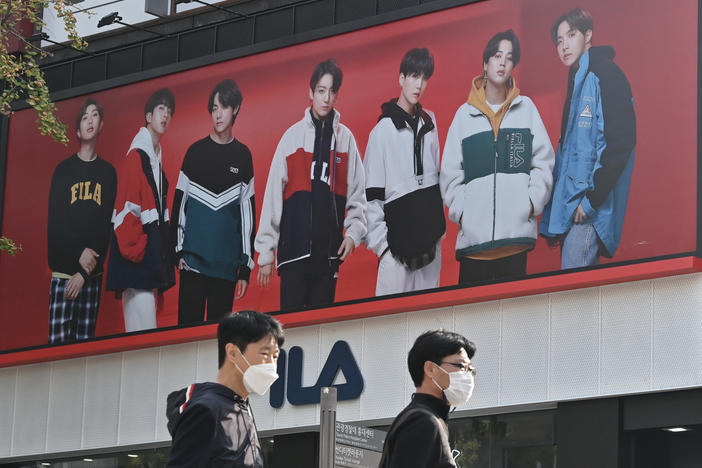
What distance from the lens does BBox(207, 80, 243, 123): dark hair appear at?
856 inches

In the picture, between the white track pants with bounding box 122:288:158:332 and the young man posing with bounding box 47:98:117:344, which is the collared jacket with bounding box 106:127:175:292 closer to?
the white track pants with bounding box 122:288:158:332

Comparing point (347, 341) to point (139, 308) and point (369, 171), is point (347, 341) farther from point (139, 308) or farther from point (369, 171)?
point (139, 308)

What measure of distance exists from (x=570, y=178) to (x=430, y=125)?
8.28ft

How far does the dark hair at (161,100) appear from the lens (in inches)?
890

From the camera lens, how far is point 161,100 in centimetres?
2277

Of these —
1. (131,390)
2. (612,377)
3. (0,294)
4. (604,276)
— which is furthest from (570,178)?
(0,294)

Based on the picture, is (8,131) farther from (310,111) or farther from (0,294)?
(310,111)

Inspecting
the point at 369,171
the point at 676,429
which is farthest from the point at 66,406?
the point at 676,429

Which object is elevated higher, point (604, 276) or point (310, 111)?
point (310, 111)

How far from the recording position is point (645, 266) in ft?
54.7

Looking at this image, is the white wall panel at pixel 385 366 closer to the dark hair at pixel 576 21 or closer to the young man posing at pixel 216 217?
the young man posing at pixel 216 217

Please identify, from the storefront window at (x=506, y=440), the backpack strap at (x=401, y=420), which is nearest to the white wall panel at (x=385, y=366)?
the storefront window at (x=506, y=440)

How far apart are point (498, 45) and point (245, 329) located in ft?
42.4

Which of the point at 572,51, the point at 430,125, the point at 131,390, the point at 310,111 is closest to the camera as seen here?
the point at 572,51
